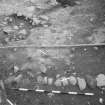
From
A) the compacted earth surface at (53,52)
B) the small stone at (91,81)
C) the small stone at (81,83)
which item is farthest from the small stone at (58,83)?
the small stone at (91,81)

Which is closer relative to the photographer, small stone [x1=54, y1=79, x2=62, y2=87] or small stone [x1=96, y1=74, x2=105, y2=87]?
small stone [x1=96, y1=74, x2=105, y2=87]

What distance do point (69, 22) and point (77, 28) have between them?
0.27 metres

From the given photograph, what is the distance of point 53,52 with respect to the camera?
3619 millimetres

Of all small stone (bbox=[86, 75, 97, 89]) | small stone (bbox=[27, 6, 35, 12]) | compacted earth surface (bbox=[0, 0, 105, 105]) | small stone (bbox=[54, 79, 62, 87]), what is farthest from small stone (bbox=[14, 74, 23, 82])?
small stone (bbox=[27, 6, 35, 12])

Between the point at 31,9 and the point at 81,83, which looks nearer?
the point at 81,83

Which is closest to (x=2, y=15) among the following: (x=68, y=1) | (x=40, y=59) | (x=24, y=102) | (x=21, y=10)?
(x=21, y=10)

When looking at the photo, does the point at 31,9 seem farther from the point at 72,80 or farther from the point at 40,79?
the point at 72,80

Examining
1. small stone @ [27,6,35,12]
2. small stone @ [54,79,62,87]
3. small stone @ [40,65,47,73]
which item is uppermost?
small stone @ [27,6,35,12]

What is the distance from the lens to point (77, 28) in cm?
404

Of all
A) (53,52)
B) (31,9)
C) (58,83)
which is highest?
(31,9)

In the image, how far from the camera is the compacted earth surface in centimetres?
301

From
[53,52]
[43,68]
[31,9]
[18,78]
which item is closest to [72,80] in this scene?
[43,68]

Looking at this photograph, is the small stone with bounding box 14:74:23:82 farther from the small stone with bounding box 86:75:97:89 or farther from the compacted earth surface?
the small stone with bounding box 86:75:97:89

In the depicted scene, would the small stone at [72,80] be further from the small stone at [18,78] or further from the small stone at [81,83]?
the small stone at [18,78]
